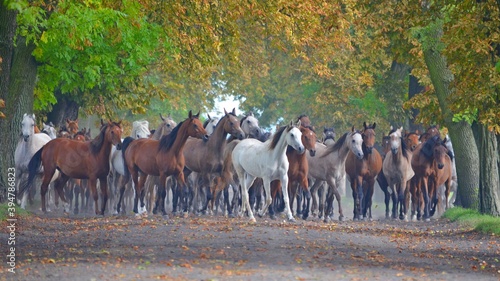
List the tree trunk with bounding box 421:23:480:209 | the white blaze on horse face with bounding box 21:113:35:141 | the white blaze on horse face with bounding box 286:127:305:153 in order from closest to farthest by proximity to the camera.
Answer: the white blaze on horse face with bounding box 286:127:305:153 < the tree trunk with bounding box 421:23:480:209 < the white blaze on horse face with bounding box 21:113:35:141

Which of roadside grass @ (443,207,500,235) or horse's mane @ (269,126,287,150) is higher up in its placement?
horse's mane @ (269,126,287,150)

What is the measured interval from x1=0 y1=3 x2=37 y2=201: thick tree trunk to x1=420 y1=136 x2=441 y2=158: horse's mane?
10931 mm

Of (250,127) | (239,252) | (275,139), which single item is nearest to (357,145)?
(250,127)

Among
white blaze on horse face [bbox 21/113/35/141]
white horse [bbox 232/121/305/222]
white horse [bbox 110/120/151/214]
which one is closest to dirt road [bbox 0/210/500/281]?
white horse [bbox 232/121/305/222]

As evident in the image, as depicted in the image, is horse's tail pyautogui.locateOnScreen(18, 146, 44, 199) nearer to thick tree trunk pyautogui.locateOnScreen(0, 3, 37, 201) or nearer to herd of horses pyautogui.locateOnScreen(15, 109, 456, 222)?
herd of horses pyautogui.locateOnScreen(15, 109, 456, 222)

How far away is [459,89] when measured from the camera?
23984mm

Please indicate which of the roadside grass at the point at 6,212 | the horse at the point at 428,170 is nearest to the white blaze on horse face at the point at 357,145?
the horse at the point at 428,170

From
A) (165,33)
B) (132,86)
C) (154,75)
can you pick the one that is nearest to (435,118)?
(165,33)

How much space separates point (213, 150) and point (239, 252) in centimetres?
1326

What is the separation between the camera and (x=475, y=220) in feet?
93.6

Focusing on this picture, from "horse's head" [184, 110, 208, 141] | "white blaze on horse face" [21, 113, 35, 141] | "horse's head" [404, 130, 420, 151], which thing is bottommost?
"horse's head" [184, 110, 208, 141]

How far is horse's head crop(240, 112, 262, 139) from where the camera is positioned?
108ft

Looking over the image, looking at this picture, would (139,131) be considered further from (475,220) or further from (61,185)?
(475,220)

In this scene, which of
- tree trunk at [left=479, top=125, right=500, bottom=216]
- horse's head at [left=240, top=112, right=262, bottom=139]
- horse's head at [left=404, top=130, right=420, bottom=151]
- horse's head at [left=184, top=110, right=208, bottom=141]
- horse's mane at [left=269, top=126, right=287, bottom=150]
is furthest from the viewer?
horse's head at [left=404, top=130, right=420, bottom=151]
